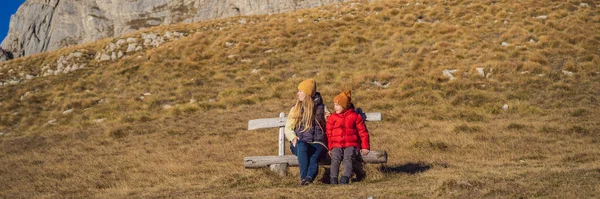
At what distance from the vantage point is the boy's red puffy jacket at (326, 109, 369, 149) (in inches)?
336

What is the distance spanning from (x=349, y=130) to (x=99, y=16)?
98.5 m

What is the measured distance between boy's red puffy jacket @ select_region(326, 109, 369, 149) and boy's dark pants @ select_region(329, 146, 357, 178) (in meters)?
0.09

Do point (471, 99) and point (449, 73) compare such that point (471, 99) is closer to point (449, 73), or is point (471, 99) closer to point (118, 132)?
point (449, 73)

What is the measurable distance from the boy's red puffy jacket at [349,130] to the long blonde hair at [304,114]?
0.44 metres

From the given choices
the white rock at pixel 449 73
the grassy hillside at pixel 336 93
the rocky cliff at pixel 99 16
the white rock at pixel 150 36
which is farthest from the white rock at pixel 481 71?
the rocky cliff at pixel 99 16

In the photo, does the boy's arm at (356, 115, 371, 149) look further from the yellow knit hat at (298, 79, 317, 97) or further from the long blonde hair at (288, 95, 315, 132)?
the yellow knit hat at (298, 79, 317, 97)

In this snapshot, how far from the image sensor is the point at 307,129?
8828 mm

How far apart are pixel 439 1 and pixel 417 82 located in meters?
15.7

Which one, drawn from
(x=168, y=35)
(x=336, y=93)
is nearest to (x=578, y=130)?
(x=336, y=93)

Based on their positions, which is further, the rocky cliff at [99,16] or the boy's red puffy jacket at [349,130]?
the rocky cliff at [99,16]

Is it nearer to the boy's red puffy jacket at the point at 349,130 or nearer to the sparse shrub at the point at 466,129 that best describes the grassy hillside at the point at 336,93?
the sparse shrub at the point at 466,129

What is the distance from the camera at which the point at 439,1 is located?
1308 inches

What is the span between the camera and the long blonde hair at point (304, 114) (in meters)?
8.82

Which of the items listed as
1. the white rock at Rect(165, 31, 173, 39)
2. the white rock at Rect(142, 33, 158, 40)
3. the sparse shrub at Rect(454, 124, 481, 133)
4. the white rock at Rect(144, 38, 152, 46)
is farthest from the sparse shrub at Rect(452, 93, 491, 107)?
the white rock at Rect(142, 33, 158, 40)
